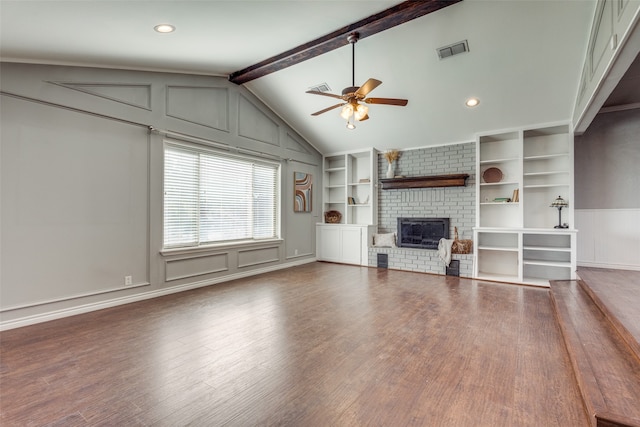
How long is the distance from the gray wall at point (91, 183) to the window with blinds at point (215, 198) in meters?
0.21

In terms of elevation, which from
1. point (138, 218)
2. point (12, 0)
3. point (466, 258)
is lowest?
point (466, 258)

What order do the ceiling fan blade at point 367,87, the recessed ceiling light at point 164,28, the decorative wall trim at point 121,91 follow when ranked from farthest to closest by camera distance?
the decorative wall trim at point 121,91 → the ceiling fan blade at point 367,87 → the recessed ceiling light at point 164,28

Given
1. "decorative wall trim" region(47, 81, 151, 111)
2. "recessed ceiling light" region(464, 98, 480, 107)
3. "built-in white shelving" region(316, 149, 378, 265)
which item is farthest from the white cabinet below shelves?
"decorative wall trim" region(47, 81, 151, 111)

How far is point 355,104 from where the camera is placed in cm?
361

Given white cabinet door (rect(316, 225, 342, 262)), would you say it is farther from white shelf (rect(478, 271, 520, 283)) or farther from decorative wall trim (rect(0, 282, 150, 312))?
decorative wall trim (rect(0, 282, 150, 312))

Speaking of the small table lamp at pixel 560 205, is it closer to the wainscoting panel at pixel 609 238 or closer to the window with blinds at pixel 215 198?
the wainscoting panel at pixel 609 238

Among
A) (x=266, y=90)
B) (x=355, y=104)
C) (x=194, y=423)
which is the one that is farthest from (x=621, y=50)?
(x=266, y=90)

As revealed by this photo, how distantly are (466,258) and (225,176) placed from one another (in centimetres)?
456

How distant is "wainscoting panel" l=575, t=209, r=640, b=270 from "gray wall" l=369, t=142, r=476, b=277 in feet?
5.73

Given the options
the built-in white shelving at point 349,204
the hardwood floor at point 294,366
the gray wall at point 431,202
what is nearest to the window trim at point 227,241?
the hardwood floor at point 294,366

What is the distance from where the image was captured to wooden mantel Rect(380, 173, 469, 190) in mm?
5736

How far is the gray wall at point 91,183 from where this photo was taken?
3.05 metres

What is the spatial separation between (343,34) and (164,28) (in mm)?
2029

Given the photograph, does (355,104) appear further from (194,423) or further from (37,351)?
→ (37,351)
